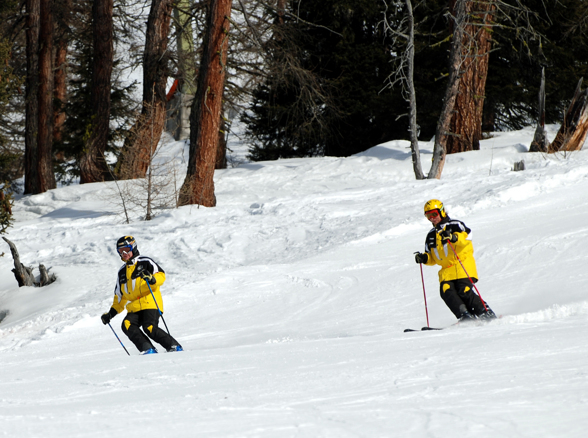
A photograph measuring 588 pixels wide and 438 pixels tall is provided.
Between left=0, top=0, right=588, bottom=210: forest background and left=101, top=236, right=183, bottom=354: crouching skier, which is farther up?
left=0, top=0, right=588, bottom=210: forest background

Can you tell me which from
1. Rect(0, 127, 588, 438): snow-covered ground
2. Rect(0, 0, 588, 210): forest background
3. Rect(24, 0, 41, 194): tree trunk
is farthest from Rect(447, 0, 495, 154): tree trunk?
Rect(24, 0, 41, 194): tree trunk

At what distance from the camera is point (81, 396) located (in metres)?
4.05

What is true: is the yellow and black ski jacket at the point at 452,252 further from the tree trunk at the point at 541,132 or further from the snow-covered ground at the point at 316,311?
the tree trunk at the point at 541,132

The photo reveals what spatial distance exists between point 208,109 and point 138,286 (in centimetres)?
774

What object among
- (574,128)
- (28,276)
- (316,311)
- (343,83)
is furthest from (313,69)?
(316,311)

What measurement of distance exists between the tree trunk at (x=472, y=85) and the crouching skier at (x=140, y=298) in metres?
11.3

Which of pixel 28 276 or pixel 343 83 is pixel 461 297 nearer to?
pixel 28 276

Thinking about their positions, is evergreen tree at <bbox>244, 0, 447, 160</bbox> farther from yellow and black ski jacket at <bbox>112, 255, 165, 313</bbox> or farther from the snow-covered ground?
yellow and black ski jacket at <bbox>112, 255, 165, 313</bbox>

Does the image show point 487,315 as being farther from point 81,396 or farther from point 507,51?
point 507,51

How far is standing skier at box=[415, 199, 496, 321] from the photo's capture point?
6566mm

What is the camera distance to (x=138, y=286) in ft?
22.3

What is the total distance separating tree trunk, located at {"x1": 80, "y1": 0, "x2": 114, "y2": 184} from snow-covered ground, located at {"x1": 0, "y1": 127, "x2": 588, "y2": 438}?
192 cm

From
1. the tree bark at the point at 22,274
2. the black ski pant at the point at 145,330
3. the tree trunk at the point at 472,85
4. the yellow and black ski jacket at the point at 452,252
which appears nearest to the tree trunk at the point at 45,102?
the tree bark at the point at 22,274

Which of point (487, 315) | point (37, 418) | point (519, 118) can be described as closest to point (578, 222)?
point (487, 315)
